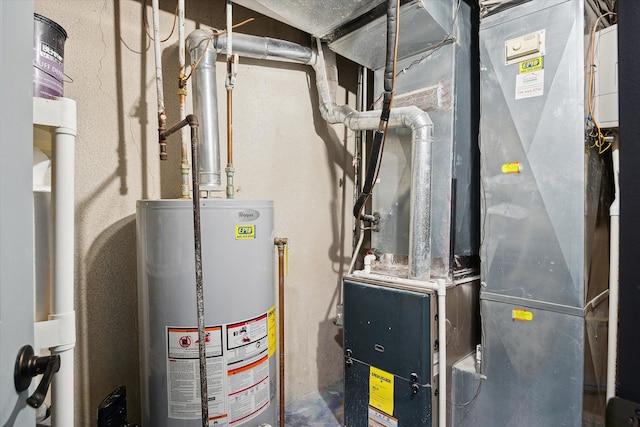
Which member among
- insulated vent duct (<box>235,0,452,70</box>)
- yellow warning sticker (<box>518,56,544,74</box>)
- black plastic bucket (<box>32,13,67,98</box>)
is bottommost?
black plastic bucket (<box>32,13,67,98</box>)

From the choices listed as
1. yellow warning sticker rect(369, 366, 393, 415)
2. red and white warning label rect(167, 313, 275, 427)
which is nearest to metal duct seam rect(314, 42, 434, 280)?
yellow warning sticker rect(369, 366, 393, 415)

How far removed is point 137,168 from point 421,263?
139 centimetres

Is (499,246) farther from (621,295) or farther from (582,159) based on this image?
(621,295)

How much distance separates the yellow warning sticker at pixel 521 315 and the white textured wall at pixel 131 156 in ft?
3.71

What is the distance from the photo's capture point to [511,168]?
4.56ft

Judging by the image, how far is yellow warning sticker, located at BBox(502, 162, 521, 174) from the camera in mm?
1371

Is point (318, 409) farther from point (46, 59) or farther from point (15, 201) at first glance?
point (46, 59)

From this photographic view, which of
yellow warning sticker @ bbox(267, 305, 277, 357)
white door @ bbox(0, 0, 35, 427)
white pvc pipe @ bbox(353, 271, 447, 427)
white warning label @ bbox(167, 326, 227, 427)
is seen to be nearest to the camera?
white door @ bbox(0, 0, 35, 427)

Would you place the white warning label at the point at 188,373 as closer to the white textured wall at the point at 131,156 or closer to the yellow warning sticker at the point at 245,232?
the yellow warning sticker at the point at 245,232

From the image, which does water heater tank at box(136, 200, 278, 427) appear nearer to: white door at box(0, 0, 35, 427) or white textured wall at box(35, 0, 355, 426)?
white textured wall at box(35, 0, 355, 426)

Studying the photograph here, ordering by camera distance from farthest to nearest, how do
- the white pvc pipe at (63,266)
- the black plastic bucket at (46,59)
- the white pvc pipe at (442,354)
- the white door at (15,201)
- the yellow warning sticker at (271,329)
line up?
the white pvc pipe at (442,354)
the yellow warning sticker at (271,329)
the black plastic bucket at (46,59)
the white pvc pipe at (63,266)
the white door at (15,201)

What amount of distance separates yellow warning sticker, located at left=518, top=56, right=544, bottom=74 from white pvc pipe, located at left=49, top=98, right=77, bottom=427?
157cm

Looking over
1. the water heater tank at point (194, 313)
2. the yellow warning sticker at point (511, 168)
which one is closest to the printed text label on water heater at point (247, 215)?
the water heater tank at point (194, 313)

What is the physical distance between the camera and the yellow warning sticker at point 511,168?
1.37m
